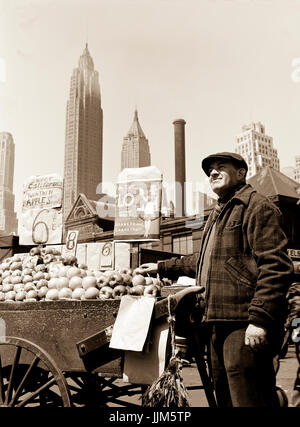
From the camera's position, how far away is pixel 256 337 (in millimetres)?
2305

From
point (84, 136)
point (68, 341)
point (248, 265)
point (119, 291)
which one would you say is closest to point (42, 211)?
point (119, 291)

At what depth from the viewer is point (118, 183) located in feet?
36.9

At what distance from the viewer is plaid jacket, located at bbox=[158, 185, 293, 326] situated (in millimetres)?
2332

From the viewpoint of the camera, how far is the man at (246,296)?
233 cm

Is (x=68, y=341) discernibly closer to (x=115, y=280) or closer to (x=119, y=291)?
(x=119, y=291)

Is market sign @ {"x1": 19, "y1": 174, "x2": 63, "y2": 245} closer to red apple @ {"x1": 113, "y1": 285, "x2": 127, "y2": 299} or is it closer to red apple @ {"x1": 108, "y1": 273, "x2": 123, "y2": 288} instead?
Result: red apple @ {"x1": 108, "y1": 273, "x2": 123, "y2": 288}

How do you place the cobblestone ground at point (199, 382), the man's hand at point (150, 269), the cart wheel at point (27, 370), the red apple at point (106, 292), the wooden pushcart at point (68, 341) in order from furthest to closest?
the cobblestone ground at point (199, 382) < the red apple at point (106, 292) < the man's hand at point (150, 269) < the cart wheel at point (27, 370) < the wooden pushcart at point (68, 341)

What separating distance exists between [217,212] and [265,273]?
66cm

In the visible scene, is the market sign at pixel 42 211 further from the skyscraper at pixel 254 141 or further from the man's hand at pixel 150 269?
the skyscraper at pixel 254 141

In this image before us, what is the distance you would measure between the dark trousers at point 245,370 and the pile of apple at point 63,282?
51.7 inches

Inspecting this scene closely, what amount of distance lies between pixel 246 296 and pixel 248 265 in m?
0.19

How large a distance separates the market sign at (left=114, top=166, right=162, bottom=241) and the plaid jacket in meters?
7.72

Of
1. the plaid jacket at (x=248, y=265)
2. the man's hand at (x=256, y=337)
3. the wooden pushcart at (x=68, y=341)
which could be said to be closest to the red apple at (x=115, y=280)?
A: the wooden pushcart at (x=68, y=341)
